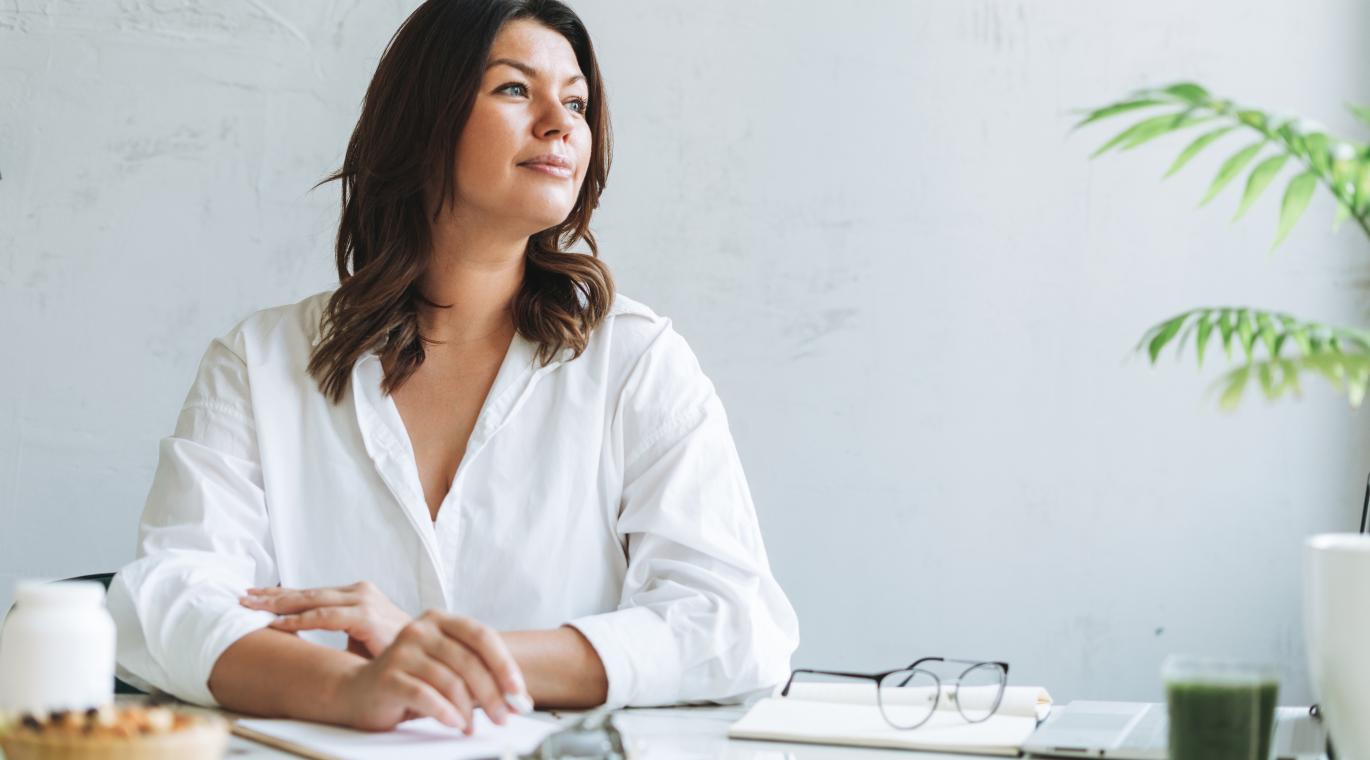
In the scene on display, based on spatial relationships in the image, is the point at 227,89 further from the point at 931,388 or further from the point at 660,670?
the point at 660,670

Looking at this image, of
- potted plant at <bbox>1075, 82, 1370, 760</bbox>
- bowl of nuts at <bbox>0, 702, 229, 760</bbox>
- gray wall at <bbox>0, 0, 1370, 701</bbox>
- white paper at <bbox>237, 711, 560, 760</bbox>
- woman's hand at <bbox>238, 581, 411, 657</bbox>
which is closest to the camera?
bowl of nuts at <bbox>0, 702, 229, 760</bbox>

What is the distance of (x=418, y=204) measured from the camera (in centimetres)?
176

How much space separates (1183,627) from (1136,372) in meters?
0.45

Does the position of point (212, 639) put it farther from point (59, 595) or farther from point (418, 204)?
point (418, 204)

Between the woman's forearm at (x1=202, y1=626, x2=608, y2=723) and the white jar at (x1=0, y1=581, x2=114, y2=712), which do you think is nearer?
the white jar at (x1=0, y1=581, x2=114, y2=712)

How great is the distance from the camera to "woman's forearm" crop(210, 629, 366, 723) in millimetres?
1189

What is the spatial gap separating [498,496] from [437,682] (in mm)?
469

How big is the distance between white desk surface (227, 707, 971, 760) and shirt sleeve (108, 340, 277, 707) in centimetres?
19

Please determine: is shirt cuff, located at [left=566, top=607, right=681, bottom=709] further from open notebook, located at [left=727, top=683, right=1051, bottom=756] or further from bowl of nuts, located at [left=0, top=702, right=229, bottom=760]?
bowl of nuts, located at [left=0, top=702, right=229, bottom=760]

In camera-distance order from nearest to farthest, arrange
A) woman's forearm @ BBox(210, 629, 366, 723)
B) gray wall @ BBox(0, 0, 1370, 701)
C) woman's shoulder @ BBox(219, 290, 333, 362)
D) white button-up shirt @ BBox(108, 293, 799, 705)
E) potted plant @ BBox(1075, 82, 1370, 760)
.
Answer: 1. potted plant @ BBox(1075, 82, 1370, 760)
2. woman's forearm @ BBox(210, 629, 366, 723)
3. white button-up shirt @ BBox(108, 293, 799, 705)
4. woman's shoulder @ BBox(219, 290, 333, 362)
5. gray wall @ BBox(0, 0, 1370, 701)

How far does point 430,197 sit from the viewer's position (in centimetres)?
175

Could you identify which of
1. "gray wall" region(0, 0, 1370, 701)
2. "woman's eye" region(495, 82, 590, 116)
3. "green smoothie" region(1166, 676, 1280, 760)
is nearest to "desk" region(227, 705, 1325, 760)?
"green smoothie" region(1166, 676, 1280, 760)

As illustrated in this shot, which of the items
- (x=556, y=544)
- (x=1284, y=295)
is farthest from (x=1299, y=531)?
(x=556, y=544)

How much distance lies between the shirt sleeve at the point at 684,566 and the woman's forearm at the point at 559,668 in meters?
0.01
